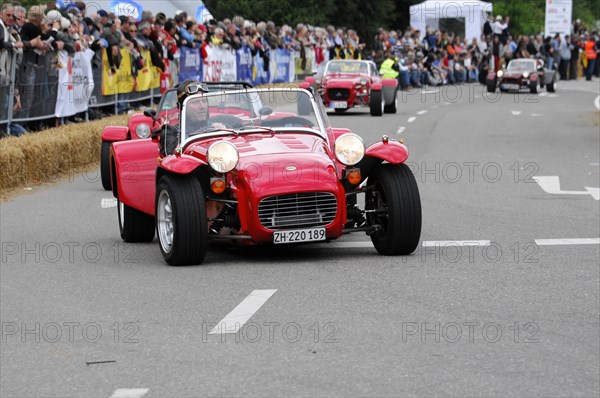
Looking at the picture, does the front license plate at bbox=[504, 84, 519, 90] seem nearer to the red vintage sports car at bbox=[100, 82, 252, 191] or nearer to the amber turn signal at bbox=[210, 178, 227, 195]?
the red vintage sports car at bbox=[100, 82, 252, 191]

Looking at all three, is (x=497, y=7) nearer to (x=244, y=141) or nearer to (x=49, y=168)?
(x=49, y=168)

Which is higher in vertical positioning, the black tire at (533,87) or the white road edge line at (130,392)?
the white road edge line at (130,392)

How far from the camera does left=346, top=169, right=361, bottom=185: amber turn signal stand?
10781 mm

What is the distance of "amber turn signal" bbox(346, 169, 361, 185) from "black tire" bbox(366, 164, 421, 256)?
16 centimetres

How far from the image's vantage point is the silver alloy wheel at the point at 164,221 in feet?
35.1

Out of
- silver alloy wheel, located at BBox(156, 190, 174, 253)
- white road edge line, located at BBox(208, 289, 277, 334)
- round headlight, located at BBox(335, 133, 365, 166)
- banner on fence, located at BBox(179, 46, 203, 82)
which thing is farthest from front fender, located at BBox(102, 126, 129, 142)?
banner on fence, located at BBox(179, 46, 203, 82)

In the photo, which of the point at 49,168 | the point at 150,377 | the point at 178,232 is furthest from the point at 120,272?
the point at 49,168

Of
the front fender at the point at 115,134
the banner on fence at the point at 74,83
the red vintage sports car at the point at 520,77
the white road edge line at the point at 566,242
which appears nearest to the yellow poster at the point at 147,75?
the banner on fence at the point at 74,83

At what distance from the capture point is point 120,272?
10.4 meters

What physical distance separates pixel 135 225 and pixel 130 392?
586cm

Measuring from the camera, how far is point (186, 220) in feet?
33.4

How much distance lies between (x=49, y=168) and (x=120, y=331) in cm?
1089

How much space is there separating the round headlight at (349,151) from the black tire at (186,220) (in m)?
1.22

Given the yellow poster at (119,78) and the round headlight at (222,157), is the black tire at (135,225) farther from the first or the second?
the yellow poster at (119,78)
